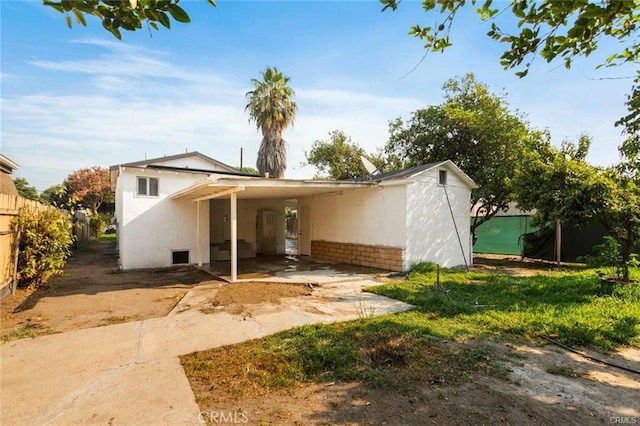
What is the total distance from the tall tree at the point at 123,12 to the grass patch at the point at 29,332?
4.63 m

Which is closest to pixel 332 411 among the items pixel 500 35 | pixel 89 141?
pixel 500 35

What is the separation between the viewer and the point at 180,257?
1181 centimetres

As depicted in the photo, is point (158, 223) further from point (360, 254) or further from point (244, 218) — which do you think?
point (360, 254)

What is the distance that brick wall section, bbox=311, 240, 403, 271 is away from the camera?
10203 millimetres

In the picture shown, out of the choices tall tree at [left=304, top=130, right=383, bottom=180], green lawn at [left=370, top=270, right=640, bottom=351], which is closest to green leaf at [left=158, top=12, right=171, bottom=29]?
green lawn at [left=370, top=270, right=640, bottom=351]

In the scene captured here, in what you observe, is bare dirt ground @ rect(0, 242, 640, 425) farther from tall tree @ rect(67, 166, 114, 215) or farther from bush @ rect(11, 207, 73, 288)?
tall tree @ rect(67, 166, 114, 215)

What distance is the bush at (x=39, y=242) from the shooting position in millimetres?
6820

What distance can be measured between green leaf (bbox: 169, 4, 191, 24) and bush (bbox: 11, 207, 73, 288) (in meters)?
7.23

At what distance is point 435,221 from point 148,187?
9.80 meters

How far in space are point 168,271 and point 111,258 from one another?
490 centimetres

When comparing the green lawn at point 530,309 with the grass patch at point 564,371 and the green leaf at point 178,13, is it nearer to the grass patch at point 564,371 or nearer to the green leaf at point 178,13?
the grass patch at point 564,371

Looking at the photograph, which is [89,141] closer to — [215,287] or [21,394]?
[215,287]

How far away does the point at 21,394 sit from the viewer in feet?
9.64

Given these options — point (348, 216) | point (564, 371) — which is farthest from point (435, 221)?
point (564, 371)
